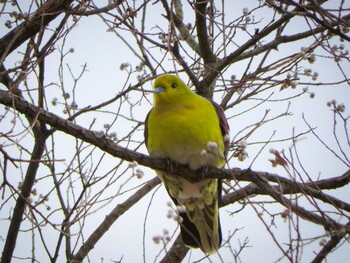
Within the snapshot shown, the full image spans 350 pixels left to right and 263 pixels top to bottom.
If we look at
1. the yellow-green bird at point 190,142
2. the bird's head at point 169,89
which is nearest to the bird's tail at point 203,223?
the yellow-green bird at point 190,142

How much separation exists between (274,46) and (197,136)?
1.22 m

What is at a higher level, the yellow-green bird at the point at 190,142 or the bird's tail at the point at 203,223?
the yellow-green bird at the point at 190,142

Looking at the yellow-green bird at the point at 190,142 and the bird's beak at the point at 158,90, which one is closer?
the yellow-green bird at the point at 190,142

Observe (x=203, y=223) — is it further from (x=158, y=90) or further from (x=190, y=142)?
(x=158, y=90)

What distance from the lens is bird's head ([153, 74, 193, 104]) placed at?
3.83 m

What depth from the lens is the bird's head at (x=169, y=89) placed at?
3828mm

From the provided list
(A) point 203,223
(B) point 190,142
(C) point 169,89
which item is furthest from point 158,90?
(A) point 203,223

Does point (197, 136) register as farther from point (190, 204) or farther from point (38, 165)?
point (38, 165)

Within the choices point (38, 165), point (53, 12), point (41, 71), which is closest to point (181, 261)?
point (38, 165)

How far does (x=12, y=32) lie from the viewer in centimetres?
335

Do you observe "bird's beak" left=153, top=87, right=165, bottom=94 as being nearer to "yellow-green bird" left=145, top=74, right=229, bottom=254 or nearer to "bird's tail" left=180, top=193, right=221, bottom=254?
"yellow-green bird" left=145, top=74, right=229, bottom=254

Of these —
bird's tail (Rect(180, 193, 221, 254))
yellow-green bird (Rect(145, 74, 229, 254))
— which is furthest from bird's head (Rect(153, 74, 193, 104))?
bird's tail (Rect(180, 193, 221, 254))

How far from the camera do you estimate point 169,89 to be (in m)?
3.86

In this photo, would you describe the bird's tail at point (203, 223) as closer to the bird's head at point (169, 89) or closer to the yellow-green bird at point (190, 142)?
the yellow-green bird at point (190, 142)
